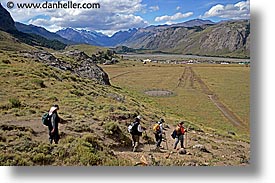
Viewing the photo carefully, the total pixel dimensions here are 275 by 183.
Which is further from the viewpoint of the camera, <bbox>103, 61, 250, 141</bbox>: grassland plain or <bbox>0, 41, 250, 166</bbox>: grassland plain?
<bbox>103, 61, 250, 141</bbox>: grassland plain

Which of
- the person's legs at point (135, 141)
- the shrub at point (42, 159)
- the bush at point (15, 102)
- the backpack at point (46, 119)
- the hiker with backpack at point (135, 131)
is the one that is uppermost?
the bush at point (15, 102)

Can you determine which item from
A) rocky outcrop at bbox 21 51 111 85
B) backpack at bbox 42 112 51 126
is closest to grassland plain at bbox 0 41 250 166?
backpack at bbox 42 112 51 126

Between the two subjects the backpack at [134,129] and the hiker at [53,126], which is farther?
the backpack at [134,129]

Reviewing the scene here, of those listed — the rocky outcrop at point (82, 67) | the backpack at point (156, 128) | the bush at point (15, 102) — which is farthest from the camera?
the rocky outcrop at point (82, 67)

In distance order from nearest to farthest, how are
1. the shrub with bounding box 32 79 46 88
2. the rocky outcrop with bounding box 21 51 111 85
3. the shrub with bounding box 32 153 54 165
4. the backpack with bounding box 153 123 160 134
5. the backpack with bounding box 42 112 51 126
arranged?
1. the shrub with bounding box 32 153 54 165
2. the backpack with bounding box 42 112 51 126
3. the backpack with bounding box 153 123 160 134
4. the shrub with bounding box 32 79 46 88
5. the rocky outcrop with bounding box 21 51 111 85

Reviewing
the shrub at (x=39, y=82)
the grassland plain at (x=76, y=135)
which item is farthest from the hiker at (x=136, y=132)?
the shrub at (x=39, y=82)

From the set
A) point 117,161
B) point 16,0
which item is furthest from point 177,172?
point 16,0

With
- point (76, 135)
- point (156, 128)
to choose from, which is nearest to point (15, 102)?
point (76, 135)

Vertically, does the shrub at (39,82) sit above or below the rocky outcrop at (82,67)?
below

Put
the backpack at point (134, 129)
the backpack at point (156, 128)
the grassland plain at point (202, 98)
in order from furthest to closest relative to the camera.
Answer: the grassland plain at point (202, 98) < the backpack at point (156, 128) < the backpack at point (134, 129)

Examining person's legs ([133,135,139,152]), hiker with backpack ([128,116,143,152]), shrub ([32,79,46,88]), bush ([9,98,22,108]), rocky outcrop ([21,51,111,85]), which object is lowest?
person's legs ([133,135,139,152])

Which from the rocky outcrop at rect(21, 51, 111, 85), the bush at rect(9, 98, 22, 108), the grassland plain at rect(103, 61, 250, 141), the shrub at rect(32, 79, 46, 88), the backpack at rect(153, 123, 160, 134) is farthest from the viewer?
the rocky outcrop at rect(21, 51, 111, 85)

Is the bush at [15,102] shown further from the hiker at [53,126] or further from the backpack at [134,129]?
the backpack at [134,129]

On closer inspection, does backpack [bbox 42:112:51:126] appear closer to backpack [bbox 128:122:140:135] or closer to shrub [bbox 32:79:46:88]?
backpack [bbox 128:122:140:135]
